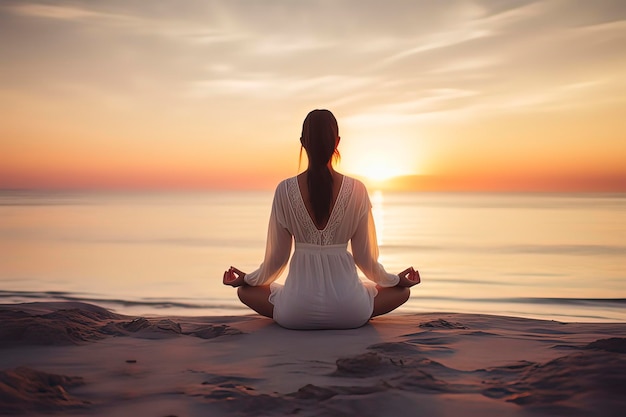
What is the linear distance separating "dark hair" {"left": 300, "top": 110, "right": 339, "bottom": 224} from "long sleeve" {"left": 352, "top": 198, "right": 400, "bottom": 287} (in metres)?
0.37

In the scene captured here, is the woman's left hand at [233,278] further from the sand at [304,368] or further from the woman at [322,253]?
the sand at [304,368]

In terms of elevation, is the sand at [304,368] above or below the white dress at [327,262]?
below

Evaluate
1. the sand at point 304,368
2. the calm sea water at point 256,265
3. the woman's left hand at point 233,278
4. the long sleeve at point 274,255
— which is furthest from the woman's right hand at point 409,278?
the calm sea water at point 256,265

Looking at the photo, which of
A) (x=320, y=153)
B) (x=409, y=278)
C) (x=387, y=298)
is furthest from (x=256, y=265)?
(x=320, y=153)

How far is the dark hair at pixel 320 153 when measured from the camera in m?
4.56

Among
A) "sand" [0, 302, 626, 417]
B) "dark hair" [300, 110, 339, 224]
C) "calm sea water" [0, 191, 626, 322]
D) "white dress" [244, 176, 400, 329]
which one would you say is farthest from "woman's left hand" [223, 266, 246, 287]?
"calm sea water" [0, 191, 626, 322]

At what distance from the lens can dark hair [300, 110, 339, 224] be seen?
4562 millimetres

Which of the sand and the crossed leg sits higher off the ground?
the crossed leg

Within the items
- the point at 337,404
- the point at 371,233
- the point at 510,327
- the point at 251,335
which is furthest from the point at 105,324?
the point at 510,327

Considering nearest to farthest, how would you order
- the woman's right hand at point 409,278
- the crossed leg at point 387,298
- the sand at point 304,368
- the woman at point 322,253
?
the sand at point 304,368, the woman at point 322,253, the woman's right hand at point 409,278, the crossed leg at point 387,298

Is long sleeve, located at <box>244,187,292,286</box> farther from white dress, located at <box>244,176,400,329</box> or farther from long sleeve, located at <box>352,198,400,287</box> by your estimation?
long sleeve, located at <box>352,198,400,287</box>

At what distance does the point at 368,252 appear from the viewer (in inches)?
196

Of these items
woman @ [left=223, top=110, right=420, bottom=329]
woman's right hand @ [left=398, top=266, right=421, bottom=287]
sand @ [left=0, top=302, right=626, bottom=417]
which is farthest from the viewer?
woman's right hand @ [left=398, top=266, right=421, bottom=287]

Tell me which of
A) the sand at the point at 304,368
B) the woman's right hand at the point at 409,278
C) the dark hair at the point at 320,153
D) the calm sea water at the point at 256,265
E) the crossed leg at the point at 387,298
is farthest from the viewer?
the calm sea water at the point at 256,265
